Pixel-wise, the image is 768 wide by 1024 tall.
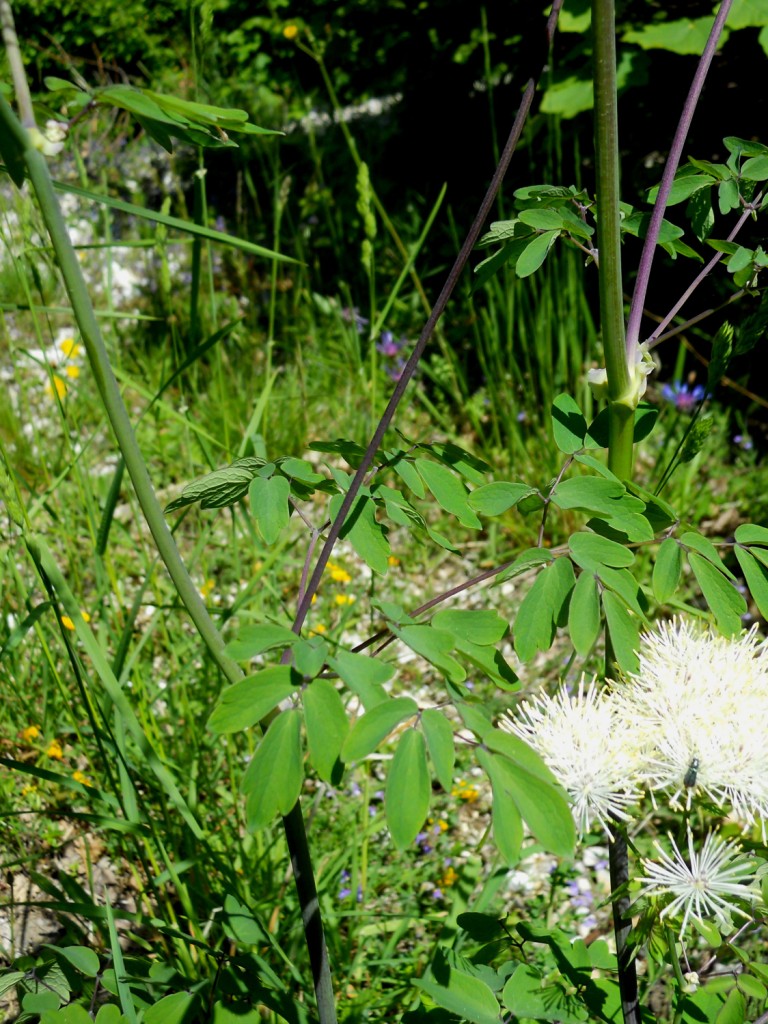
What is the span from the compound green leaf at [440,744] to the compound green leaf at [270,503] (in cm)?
26

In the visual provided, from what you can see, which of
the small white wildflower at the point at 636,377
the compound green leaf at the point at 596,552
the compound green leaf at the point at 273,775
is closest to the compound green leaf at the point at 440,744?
the compound green leaf at the point at 273,775

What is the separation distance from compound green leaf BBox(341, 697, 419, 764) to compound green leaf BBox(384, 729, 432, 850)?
0.02m

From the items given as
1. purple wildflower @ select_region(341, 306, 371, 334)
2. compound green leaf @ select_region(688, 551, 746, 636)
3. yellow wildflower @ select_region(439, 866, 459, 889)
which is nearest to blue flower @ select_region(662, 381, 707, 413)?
purple wildflower @ select_region(341, 306, 371, 334)

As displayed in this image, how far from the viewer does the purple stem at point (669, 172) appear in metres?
0.89

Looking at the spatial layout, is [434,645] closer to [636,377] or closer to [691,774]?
[691,774]

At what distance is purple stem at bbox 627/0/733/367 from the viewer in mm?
895

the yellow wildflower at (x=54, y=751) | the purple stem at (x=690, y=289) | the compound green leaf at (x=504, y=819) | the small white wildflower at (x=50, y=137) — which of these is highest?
the small white wildflower at (x=50, y=137)

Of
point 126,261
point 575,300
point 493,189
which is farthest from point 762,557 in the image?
point 126,261

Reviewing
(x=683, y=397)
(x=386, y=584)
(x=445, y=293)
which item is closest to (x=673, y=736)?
(x=445, y=293)

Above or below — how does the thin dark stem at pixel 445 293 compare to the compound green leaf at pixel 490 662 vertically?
above

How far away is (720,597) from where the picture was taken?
89 centimetres

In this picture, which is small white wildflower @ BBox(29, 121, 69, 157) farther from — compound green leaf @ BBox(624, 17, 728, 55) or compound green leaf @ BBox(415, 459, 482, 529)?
compound green leaf @ BBox(624, 17, 728, 55)

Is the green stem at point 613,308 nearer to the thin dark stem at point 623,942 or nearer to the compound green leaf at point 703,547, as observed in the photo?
the thin dark stem at point 623,942

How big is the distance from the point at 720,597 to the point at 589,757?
0.21m
